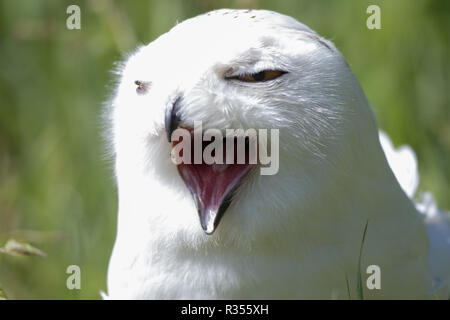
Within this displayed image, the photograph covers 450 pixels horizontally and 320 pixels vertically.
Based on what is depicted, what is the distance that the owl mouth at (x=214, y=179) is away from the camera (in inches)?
101

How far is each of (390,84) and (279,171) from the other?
2669 millimetres

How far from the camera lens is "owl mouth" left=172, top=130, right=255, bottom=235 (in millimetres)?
2555

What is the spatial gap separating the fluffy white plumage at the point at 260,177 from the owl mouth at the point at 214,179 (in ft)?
0.15

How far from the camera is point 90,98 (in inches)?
214

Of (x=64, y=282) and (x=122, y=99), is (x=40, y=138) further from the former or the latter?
(x=122, y=99)

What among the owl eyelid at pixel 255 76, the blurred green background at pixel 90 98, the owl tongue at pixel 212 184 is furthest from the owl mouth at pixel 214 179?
the blurred green background at pixel 90 98

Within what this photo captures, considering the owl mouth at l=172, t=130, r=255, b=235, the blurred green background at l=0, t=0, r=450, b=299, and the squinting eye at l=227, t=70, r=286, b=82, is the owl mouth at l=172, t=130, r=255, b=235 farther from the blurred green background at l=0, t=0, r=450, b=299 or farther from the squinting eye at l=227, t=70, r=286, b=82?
the blurred green background at l=0, t=0, r=450, b=299

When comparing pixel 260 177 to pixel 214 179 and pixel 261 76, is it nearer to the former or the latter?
pixel 214 179

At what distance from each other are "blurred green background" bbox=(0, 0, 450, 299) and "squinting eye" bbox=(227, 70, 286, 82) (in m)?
1.92

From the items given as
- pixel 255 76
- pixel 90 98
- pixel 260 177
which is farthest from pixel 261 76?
pixel 90 98

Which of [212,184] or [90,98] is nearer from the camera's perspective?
[212,184]

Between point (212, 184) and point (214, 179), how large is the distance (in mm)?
17

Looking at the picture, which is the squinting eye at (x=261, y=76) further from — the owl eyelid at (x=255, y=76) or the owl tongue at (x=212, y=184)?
the owl tongue at (x=212, y=184)

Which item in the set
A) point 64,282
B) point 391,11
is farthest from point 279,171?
point 391,11
